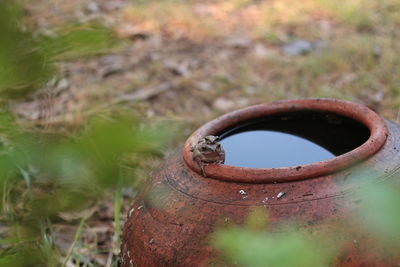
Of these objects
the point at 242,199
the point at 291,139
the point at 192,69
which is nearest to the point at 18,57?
the point at 242,199

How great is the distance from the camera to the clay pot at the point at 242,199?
5.07ft

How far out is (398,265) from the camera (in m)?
1.50

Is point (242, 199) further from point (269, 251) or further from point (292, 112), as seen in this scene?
point (269, 251)

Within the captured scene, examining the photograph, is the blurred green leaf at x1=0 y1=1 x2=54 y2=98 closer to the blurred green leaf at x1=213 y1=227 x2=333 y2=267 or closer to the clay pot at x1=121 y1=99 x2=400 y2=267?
the blurred green leaf at x1=213 y1=227 x2=333 y2=267

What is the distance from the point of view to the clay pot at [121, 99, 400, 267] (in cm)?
154

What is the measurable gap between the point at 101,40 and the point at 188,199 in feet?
2.88

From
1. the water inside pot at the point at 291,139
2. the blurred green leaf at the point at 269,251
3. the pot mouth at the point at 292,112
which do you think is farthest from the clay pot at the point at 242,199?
the blurred green leaf at the point at 269,251

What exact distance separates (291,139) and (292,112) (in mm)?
98

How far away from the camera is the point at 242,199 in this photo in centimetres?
161

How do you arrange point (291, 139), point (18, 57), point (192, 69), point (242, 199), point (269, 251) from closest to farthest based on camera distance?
point (269, 251) → point (18, 57) → point (242, 199) → point (291, 139) → point (192, 69)

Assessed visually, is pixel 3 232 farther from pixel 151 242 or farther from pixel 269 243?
pixel 269 243

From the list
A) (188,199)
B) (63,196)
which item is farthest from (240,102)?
(63,196)

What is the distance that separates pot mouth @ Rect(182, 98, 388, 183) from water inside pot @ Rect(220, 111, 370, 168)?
0.02 metres

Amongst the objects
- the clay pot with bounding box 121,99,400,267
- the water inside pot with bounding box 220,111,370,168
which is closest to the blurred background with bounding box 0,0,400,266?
the clay pot with bounding box 121,99,400,267
